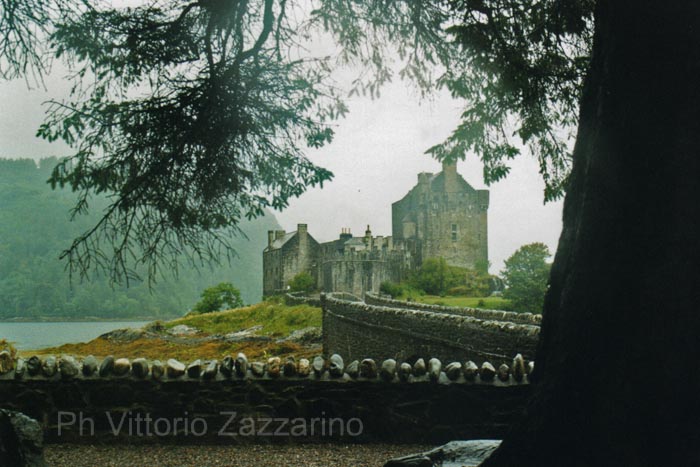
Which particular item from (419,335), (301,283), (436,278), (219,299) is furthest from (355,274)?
(419,335)

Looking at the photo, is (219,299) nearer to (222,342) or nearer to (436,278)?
(222,342)

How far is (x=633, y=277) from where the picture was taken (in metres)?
2.55

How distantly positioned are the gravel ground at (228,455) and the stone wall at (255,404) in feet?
0.50

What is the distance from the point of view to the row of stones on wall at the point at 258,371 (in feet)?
20.5

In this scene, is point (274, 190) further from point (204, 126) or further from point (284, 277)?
point (284, 277)

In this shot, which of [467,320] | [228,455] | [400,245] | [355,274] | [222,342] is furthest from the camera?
[400,245]

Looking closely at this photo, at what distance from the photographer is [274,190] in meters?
7.36

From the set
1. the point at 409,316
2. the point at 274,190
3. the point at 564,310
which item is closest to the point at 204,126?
the point at 274,190

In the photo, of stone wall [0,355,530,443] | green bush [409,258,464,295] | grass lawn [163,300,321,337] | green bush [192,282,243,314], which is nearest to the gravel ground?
stone wall [0,355,530,443]

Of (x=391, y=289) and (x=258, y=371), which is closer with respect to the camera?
(x=258, y=371)

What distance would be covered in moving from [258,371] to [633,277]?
468cm

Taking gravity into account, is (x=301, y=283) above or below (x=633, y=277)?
below

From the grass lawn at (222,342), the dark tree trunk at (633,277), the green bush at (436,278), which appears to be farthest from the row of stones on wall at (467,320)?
the green bush at (436,278)

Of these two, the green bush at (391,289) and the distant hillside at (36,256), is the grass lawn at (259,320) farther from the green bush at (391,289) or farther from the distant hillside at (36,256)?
the green bush at (391,289)
